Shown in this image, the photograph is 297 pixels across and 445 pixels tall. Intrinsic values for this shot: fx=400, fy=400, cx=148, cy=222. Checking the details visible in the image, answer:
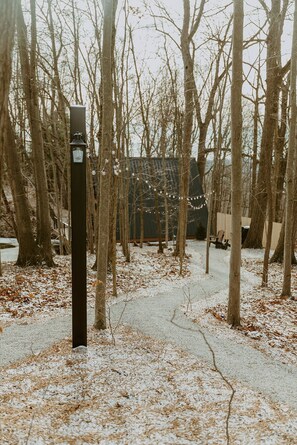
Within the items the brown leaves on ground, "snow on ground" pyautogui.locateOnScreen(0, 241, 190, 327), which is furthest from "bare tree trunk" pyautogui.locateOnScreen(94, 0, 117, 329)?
the brown leaves on ground

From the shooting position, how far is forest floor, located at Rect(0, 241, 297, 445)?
143 inches

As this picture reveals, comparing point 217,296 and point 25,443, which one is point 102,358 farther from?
point 217,296

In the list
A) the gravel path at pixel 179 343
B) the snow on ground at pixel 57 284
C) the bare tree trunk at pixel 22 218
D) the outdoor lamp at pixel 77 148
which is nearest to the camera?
the gravel path at pixel 179 343

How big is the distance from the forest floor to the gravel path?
0.56 feet

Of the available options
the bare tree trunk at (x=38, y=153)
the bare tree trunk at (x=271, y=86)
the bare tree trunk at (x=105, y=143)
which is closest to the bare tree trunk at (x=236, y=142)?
the bare tree trunk at (x=105, y=143)

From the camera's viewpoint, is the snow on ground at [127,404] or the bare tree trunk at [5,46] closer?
the bare tree trunk at [5,46]

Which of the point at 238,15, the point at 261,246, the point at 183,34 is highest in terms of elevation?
the point at 183,34

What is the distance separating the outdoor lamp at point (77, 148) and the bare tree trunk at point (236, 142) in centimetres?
314

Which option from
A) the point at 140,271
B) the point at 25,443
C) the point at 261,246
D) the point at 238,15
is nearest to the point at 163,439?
the point at 25,443

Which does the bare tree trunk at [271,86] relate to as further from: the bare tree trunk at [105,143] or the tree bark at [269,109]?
the bare tree trunk at [105,143]

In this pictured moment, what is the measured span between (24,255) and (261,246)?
1275 centimetres

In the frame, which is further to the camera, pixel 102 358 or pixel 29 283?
pixel 29 283

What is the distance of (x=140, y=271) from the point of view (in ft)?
43.8

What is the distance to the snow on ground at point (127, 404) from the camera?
142 inches
